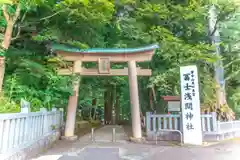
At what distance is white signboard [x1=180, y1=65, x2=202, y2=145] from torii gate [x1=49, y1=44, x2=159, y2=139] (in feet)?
6.01

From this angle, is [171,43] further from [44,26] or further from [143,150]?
[44,26]

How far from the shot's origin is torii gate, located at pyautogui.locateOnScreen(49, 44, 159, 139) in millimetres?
8703

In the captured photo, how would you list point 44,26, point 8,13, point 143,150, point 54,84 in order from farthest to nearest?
point 44,26, point 54,84, point 143,150, point 8,13

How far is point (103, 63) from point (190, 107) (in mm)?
4137

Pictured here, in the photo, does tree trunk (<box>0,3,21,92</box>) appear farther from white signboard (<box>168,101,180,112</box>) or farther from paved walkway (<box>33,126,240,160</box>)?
white signboard (<box>168,101,180,112</box>)

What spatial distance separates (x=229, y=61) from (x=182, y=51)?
5628 millimetres

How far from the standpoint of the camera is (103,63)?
29.9ft

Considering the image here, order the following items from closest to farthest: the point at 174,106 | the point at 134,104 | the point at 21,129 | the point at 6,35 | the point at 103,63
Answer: the point at 21,129, the point at 6,35, the point at 134,104, the point at 103,63, the point at 174,106

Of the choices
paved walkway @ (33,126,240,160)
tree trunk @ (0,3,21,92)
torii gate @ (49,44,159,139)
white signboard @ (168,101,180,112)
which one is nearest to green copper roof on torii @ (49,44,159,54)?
torii gate @ (49,44,159,139)

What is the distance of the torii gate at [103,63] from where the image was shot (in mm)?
8703

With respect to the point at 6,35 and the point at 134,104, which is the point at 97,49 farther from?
the point at 6,35

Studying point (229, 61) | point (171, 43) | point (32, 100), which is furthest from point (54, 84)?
point (229, 61)

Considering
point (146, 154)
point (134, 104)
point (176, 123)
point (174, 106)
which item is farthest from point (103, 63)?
point (146, 154)

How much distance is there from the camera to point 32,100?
6.70 meters
